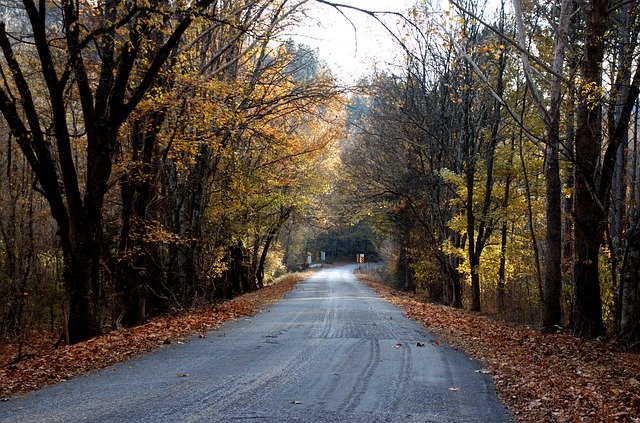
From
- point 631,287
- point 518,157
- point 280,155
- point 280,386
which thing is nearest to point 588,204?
point 631,287

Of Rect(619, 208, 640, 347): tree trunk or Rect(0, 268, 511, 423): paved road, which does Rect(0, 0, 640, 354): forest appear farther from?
Rect(0, 268, 511, 423): paved road

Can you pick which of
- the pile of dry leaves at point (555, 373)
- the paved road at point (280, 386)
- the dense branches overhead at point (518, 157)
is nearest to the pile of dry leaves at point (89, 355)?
the paved road at point (280, 386)

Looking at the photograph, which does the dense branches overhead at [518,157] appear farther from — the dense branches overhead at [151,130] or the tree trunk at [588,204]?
the dense branches overhead at [151,130]

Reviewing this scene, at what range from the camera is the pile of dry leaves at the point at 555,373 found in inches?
246

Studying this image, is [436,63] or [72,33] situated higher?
[436,63]

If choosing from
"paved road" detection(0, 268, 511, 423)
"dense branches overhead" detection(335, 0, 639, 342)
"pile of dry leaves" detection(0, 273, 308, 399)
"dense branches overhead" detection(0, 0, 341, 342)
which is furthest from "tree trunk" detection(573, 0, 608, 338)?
"pile of dry leaves" detection(0, 273, 308, 399)

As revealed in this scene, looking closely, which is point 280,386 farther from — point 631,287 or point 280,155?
point 280,155

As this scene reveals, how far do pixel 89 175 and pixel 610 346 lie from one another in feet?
34.8

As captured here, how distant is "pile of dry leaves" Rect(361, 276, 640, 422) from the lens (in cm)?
624

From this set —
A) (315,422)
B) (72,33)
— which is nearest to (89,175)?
(72,33)

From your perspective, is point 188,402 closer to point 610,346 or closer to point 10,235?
point 610,346

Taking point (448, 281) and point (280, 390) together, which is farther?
point (448, 281)

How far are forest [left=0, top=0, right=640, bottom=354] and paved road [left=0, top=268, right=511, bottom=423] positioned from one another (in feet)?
12.9

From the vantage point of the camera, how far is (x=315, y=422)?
545 centimetres
